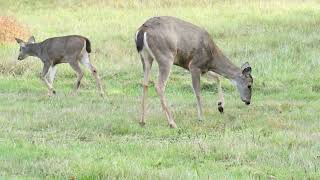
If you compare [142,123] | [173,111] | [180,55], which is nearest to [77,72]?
[173,111]

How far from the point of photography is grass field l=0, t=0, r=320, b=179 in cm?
830

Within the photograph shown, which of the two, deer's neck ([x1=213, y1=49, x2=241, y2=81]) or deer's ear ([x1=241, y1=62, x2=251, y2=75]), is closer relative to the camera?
deer's neck ([x1=213, y1=49, x2=241, y2=81])

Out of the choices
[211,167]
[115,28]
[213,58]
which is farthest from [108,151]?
[115,28]

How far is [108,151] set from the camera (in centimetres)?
923

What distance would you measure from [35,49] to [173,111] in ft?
18.5

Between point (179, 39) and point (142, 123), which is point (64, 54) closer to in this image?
point (179, 39)

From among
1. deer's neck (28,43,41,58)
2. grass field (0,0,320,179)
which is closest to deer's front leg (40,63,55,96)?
grass field (0,0,320,179)

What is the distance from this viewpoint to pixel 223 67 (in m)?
13.6

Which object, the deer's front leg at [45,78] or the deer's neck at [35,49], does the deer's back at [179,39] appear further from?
the deer's neck at [35,49]

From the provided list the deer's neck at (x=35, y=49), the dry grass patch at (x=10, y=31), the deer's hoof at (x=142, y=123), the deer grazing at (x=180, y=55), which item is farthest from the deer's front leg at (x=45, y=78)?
the dry grass patch at (x=10, y=31)

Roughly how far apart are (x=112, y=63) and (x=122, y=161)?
11.7 metres

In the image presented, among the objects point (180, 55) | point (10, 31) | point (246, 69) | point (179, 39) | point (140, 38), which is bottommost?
point (10, 31)

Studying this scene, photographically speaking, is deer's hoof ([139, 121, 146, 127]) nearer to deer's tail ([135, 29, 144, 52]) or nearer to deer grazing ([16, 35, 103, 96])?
deer's tail ([135, 29, 144, 52])

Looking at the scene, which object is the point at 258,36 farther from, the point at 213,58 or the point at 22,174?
the point at 22,174
